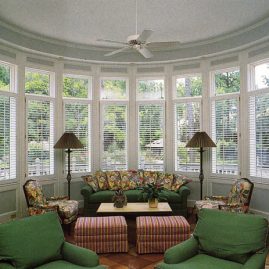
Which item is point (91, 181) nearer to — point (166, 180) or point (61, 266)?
point (166, 180)

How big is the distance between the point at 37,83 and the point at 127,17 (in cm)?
240

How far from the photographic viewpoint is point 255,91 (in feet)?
17.8

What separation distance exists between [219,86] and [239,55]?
733mm

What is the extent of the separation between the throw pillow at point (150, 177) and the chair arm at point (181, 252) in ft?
10.6

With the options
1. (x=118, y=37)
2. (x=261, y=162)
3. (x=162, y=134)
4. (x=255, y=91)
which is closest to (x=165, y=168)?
(x=162, y=134)

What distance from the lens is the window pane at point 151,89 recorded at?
673cm

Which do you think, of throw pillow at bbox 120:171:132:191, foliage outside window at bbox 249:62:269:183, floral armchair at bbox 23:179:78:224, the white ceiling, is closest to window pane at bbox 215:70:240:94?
foliage outside window at bbox 249:62:269:183

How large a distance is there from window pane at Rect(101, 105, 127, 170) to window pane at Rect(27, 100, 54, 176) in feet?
3.97

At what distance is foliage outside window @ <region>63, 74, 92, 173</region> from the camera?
6.34 metres

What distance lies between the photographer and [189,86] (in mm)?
6473

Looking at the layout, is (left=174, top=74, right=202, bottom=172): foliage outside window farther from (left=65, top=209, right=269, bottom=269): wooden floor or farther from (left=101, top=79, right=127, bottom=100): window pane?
(left=65, top=209, right=269, bottom=269): wooden floor

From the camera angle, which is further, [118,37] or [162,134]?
[162,134]

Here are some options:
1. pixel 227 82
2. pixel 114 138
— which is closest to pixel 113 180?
pixel 114 138

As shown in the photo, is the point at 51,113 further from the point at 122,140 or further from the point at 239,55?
the point at 239,55
